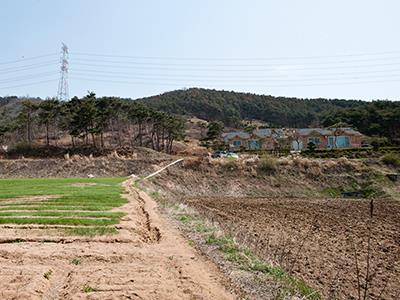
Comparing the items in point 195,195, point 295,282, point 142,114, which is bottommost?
point 195,195

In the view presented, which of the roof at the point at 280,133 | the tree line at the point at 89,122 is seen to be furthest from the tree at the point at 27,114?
the roof at the point at 280,133

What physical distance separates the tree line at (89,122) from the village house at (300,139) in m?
15.7

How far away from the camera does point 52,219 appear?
51.9ft

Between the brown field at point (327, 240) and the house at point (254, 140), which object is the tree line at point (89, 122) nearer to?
the house at point (254, 140)

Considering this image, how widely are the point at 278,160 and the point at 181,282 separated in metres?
42.3

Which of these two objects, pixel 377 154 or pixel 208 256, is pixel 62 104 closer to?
pixel 377 154

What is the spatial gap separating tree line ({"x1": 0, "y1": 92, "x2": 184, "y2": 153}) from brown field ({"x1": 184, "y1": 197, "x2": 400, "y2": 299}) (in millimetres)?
40290

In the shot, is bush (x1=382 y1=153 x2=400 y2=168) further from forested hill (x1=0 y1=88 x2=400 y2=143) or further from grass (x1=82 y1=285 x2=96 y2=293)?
forested hill (x1=0 y1=88 x2=400 y2=143)

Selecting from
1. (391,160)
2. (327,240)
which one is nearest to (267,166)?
(391,160)

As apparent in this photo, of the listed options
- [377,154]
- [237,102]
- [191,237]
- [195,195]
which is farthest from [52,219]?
[237,102]

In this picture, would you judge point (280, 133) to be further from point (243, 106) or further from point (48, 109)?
point (243, 106)

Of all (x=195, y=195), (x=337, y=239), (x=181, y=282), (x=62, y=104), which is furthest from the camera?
(x=62, y=104)

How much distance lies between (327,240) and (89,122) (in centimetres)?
5263

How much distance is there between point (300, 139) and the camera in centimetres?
9356
